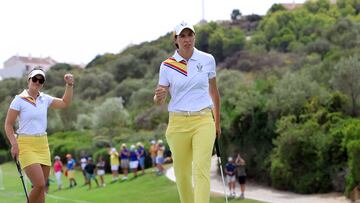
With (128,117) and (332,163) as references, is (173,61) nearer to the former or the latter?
(332,163)

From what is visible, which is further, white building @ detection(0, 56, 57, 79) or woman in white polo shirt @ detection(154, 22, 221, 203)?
white building @ detection(0, 56, 57, 79)

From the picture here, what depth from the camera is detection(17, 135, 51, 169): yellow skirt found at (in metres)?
8.30

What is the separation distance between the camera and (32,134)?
8.40 m

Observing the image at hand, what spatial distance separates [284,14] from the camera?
108000mm

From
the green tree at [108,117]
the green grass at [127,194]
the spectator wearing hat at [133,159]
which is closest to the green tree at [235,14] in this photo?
the green tree at [108,117]

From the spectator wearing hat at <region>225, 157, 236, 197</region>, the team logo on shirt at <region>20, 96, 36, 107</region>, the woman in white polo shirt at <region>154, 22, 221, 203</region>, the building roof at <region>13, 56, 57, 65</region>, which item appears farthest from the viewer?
the building roof at <region>13, 56, 57, 65</region>

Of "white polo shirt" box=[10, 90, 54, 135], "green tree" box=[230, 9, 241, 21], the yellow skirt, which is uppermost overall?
"green tree" box=[230, 9, 241, 21]

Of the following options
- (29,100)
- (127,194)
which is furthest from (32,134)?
(127,194)

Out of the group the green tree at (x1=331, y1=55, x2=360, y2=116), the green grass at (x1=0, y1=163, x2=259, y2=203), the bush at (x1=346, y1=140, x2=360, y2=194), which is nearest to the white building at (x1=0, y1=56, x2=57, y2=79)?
the green grass at (x1=0, y1=163, x2=259, y2=203)

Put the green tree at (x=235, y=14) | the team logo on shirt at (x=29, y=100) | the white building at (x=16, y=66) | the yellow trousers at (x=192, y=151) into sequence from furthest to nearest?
the white building at (x=16, y=66)
the green tree at (x=235, y=14)
the team logo on shirt at (x=29, y=100)
the yellow trousers at (x=192, y=151)

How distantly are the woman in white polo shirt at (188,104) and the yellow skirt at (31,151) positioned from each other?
233cm

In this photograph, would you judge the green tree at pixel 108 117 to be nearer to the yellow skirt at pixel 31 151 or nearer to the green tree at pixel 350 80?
the green tree at pixel 350 80

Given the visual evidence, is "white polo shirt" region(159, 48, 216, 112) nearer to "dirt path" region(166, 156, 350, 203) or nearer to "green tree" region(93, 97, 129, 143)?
"dirt path" region(166, 156, 350, 203)

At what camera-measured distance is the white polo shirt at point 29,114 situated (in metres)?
8.38
